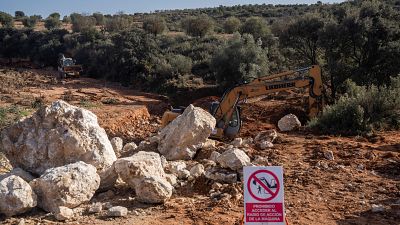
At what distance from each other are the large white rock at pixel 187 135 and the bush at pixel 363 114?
4.33 m

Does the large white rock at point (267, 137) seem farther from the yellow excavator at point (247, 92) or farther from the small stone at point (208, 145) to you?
the yellow excavator at point (247, 92)

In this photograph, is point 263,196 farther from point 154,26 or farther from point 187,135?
point 154,26

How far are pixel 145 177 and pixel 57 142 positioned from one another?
1.99 m

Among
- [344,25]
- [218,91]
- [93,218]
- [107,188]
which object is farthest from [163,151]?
[218,91]

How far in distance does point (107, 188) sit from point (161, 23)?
127 feet

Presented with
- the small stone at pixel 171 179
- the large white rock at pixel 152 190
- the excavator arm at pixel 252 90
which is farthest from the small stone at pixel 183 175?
the excavator arm at pixel 252 90

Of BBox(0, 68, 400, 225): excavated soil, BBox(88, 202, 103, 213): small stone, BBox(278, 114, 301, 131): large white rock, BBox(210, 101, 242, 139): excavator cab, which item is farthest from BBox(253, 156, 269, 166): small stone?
BBox(278, 114, 301, 131): large white rock

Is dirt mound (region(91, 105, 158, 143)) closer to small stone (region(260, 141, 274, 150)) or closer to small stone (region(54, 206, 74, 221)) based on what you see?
small stone (region(260, 141, 274, 150))

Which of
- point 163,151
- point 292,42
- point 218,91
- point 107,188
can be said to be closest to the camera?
point 107,188

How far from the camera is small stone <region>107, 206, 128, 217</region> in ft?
23.8

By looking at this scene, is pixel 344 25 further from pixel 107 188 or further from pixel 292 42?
pixel 107 188

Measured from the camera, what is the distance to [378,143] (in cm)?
1207

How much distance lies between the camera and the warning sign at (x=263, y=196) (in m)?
5.52

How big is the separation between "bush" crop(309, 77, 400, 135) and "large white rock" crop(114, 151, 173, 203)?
7.02m
